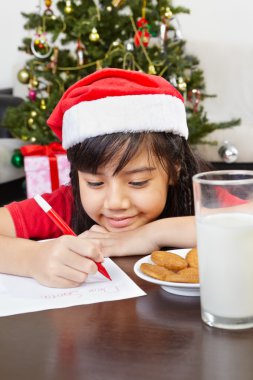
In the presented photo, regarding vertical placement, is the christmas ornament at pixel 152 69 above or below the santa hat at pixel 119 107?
above

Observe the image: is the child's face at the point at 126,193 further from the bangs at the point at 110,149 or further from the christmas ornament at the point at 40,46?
the christmas ornament at the point at 40,46

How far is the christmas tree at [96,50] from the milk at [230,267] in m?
2.28

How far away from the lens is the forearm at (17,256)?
32.0 inches

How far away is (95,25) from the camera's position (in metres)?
2.77

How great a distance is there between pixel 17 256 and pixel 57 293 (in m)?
0.14

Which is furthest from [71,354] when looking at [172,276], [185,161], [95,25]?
[95,25]

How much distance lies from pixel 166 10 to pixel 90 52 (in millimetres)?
438

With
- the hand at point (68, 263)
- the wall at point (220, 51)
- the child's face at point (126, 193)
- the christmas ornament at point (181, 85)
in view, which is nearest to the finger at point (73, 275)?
the hand at point (68, 263)

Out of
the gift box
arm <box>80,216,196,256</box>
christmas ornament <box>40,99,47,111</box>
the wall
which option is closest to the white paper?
arm <box>80,216,196,256</box>

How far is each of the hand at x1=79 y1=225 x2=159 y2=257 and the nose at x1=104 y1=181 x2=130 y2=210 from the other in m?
0.08

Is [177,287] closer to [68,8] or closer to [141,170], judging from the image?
[141,170]

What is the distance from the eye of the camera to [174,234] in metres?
0.94

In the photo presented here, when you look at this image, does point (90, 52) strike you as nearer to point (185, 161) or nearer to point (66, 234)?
point (185, 161)

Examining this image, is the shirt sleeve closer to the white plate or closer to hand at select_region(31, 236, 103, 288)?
hand at select_region(31, 236, 103, 288)
